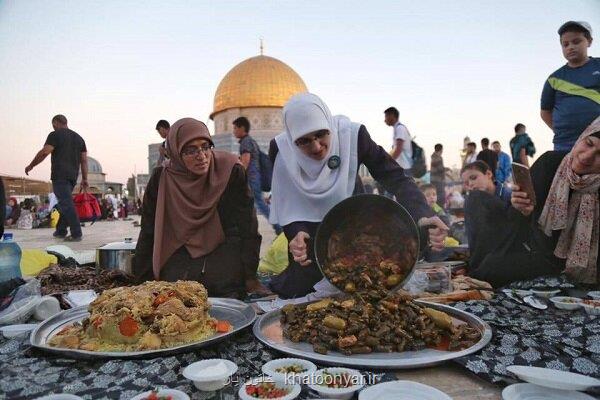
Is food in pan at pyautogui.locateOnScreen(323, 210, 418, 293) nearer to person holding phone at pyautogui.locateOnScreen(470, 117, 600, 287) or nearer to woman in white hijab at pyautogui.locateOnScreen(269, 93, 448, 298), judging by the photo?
woman in white hijab at pyautogui.locateOnScreen(269, 93, 448, 298)

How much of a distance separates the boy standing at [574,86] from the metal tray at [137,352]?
9.91ft

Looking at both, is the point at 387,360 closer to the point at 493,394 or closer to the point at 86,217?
the point at 493,394

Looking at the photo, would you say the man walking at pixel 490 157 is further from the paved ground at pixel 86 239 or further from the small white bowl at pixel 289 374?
the small white bowl at pixel 289 374

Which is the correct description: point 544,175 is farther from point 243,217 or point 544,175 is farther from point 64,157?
point 64,157

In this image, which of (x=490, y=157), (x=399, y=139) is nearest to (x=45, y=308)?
(x=399, y=139)

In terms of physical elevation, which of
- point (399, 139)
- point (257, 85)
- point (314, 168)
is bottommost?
point (314, 168)

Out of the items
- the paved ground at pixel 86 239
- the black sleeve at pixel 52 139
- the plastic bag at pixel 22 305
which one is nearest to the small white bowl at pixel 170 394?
the plastic bag at pixel 22 305

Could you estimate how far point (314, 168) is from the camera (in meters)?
3.14

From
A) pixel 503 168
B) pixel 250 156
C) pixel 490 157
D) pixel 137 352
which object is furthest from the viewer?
pixel 503 168

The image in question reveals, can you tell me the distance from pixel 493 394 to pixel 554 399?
22cm

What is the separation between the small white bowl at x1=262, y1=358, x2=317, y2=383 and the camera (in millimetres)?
1610

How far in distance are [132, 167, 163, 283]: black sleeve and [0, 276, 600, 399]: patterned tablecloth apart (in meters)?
1.21

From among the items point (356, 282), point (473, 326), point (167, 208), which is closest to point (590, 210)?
point (473, 326)

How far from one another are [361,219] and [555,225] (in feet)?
5.15
